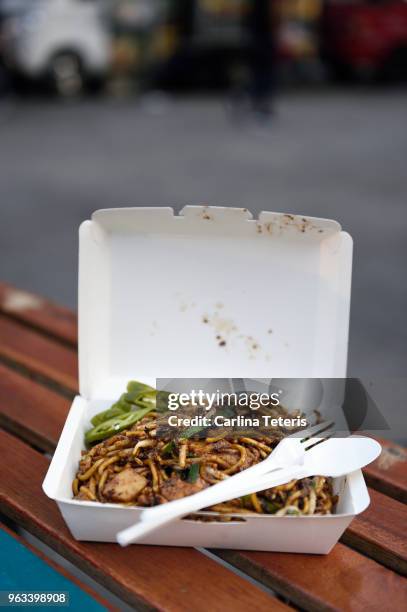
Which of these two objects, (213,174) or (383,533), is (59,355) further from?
(213,174)

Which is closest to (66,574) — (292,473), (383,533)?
(292,473)

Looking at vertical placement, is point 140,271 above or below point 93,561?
above

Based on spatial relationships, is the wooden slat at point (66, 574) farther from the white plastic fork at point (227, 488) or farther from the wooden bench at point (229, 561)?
the white plastic fork at point (227, 488)

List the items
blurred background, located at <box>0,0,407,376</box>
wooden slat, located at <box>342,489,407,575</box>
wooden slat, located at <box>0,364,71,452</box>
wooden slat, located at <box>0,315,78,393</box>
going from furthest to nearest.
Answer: blurred background, located at <box>0,0,407,376</box> → wooden slat, located at <box>0,315,78,393</box> → wooden slat, located at <box>0,364,71,452</box> → wooden slat, located at <box>342,489,407,575</box>

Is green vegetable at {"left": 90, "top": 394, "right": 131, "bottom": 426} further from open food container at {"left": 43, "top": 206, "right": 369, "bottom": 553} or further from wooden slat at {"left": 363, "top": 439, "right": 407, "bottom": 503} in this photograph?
wooden slat at {"left": 363, "top": 439, "right": 407, "bottom": 503}

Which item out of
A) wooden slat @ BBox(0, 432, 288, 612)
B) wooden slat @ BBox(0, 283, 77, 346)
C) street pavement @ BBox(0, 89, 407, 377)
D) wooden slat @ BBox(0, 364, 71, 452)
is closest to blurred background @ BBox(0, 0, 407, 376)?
street pavement @ BBox(0, 89, 407, 377)

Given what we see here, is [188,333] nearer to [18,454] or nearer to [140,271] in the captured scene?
[140,271]

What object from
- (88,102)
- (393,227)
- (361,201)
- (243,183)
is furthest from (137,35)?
(393,227)
